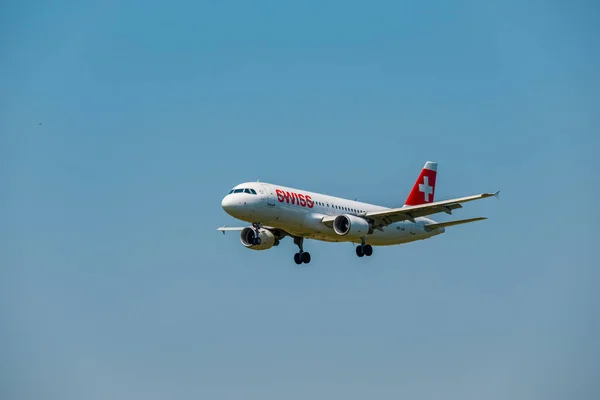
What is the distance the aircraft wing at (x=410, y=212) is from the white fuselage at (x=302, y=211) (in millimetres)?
936

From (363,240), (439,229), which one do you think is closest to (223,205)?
(363,240)

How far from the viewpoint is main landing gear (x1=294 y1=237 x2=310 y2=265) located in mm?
69562

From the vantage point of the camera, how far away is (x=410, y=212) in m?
66.1

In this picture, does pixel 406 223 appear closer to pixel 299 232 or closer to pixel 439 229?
pixel 439 229

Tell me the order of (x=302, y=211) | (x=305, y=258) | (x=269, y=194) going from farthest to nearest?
(x=305, y=258) < (x=302, y=211) < (x=269, y=194)

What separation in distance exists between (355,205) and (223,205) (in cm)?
1135

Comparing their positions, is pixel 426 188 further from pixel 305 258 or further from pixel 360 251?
pixel 305 258

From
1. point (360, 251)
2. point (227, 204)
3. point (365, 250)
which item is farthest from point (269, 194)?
point (365, 250)

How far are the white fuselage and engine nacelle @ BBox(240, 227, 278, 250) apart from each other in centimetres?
288

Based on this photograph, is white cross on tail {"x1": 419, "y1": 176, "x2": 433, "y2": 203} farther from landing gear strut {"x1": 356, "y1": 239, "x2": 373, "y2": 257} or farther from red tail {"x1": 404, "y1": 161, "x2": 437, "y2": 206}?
landing gear strut {"x1": 356, "y1": 239, "x2": 373, "y2": 257}

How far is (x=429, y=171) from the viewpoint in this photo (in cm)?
7769

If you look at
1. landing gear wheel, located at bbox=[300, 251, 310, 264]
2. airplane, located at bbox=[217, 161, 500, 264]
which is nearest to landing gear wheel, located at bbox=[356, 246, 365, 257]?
airplane, located at bbox=[217, 161, 500, 264]

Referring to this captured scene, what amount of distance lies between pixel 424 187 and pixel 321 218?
1395cm

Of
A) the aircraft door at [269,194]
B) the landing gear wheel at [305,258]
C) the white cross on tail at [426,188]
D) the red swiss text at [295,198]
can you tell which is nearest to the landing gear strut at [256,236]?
the aircraft door at [269,194]
